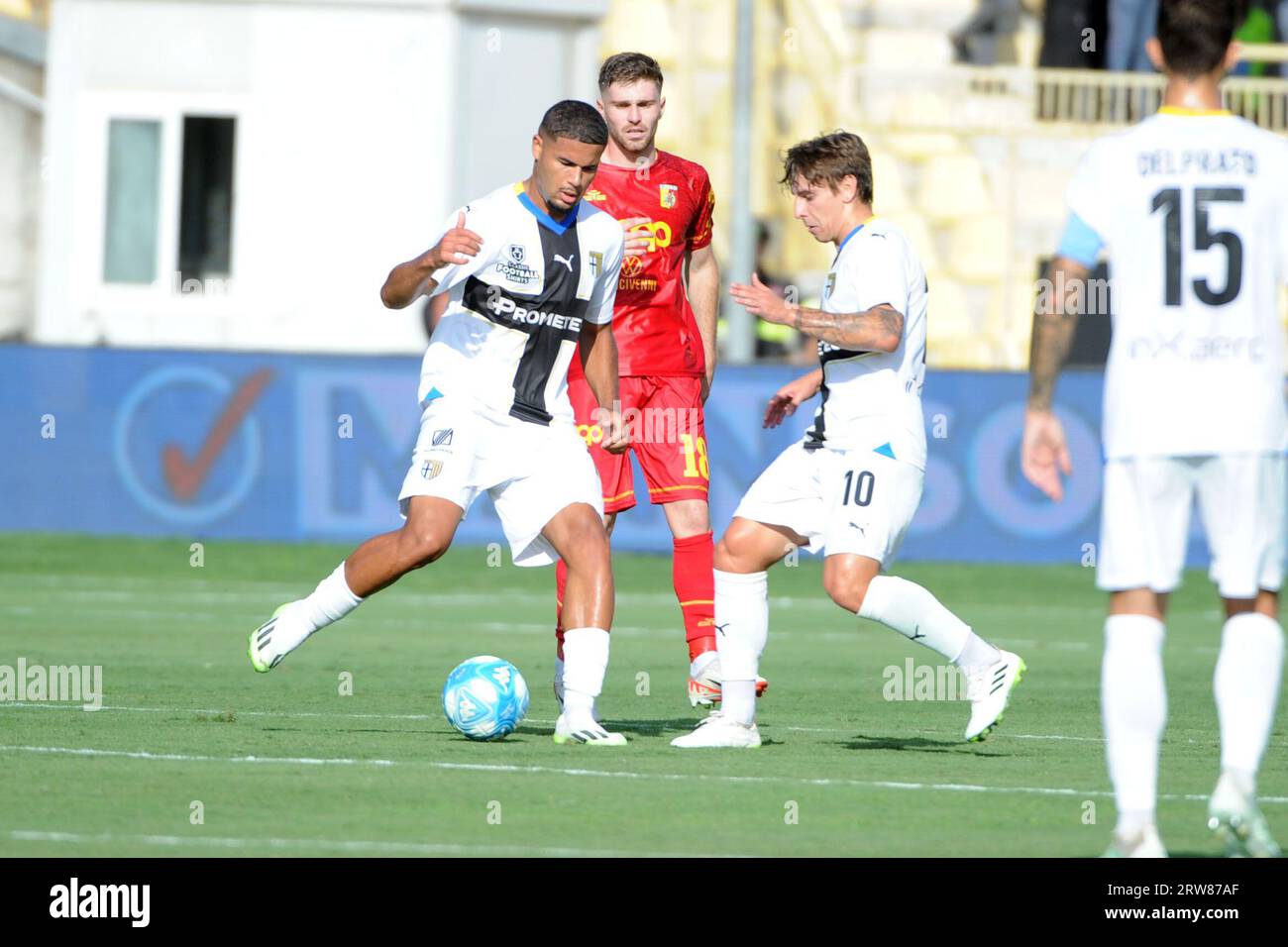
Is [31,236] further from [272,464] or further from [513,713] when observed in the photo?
[513,713]

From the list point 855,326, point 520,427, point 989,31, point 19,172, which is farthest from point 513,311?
point 989,31

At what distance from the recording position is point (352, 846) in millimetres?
6270

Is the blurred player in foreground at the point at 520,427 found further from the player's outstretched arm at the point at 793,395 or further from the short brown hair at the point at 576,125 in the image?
the player's outstretched arm at the point at 793,395

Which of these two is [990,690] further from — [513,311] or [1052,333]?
[1052,333]

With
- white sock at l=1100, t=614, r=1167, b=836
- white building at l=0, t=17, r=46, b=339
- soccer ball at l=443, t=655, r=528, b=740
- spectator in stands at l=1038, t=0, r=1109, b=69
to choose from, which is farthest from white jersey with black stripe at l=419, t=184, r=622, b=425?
white building at l=0, t=17, r=46, b=339

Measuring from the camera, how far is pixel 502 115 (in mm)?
24875

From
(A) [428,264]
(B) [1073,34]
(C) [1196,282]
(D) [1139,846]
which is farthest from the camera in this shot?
(B) [1073,34]

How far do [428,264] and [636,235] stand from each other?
2197 mm

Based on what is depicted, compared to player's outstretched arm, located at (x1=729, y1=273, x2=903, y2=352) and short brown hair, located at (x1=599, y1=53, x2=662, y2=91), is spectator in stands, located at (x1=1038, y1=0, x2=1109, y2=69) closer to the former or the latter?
short brown hair, located at (x1=599, y1=53, x2=662, y2=91)

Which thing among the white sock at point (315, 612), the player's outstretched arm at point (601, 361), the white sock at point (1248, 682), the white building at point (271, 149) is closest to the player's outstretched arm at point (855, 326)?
the player's outstretched arm at point (601, 361)

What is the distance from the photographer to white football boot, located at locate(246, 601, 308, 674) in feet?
28.7

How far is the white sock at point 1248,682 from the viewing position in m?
6.25

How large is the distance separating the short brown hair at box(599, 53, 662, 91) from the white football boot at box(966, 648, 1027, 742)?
296 cm
